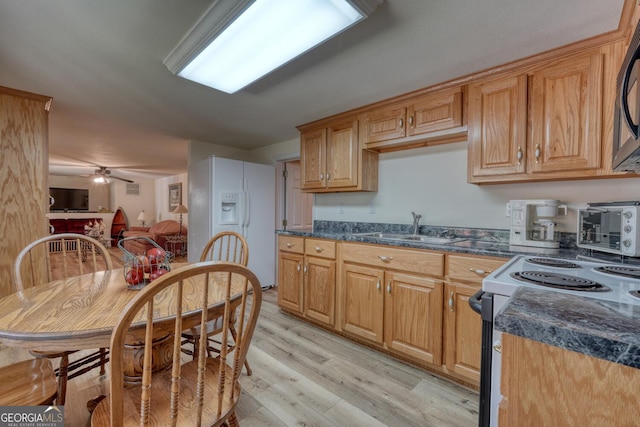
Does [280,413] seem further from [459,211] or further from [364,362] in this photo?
[459,211]

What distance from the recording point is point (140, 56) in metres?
1.82

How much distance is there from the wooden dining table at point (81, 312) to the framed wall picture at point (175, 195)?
23.1 ft

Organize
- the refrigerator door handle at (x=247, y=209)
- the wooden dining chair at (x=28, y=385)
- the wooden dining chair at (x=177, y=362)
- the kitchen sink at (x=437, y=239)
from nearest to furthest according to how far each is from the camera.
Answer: the wooden dining chair at (x=177, y=362), the wooden dining chair at (x=28, y=385), the kitchen sink at (x=437, y=239), the refrigerator door handle at (x=247, y=209)

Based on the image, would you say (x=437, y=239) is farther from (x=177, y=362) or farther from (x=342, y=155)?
(x=177, y=362)

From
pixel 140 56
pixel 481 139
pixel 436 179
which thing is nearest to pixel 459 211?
pixel 436 179

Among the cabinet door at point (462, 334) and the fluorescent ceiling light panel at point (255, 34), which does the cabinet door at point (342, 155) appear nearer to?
the fluorescent ceiling light panel at point (255, 34)

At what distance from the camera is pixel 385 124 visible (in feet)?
8.23

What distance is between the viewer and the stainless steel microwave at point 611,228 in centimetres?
132

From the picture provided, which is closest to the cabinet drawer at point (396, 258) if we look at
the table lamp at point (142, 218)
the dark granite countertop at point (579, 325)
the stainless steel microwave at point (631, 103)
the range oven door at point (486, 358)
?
the range oven door at point (486, 358)

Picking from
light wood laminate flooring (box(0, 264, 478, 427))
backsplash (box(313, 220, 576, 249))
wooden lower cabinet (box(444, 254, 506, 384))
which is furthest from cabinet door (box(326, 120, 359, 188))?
light wood laminate flooring (box(0, 264, 478, 427))

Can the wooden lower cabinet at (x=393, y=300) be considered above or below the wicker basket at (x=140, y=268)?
below

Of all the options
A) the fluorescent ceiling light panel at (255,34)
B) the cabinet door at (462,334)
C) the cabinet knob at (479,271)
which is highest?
the fluorescent ceiling light panel at (255,34)

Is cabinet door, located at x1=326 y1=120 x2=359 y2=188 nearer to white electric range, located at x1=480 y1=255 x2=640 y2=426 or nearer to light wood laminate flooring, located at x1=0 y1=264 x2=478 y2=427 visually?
light wood laminate flooring, located at x1=0 y1=264 x2=478 y2=427

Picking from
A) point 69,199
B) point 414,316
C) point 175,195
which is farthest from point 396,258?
point 69,199
